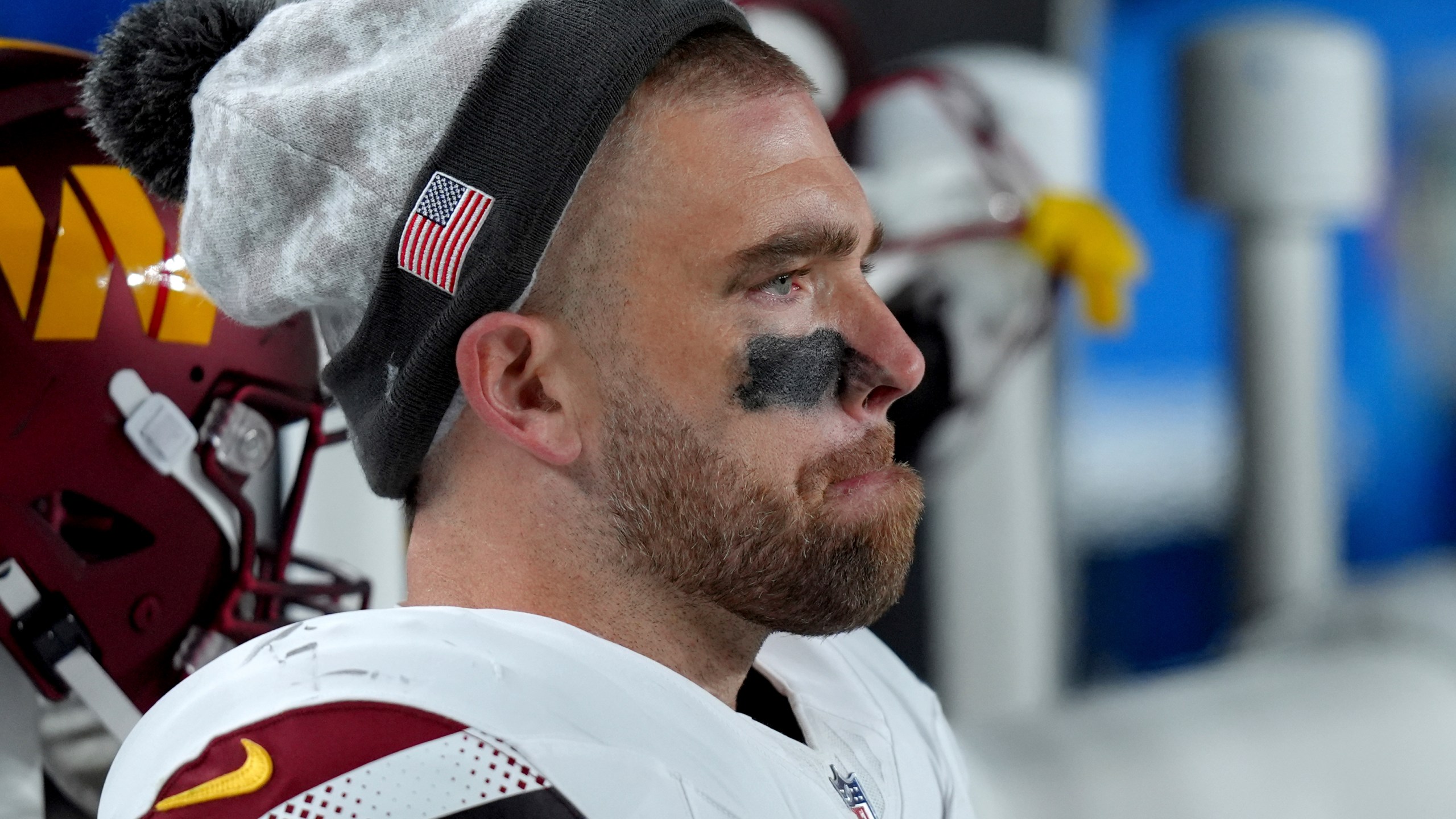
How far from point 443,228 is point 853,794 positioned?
1.17ft

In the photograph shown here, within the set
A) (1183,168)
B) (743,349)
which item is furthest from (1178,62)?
(743,349)

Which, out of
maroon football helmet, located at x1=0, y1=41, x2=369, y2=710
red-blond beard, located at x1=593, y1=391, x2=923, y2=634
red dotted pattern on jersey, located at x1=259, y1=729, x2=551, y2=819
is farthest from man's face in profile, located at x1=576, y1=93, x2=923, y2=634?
maroon football helmet, located at x1=0, y1=41, x2=369, y2=710

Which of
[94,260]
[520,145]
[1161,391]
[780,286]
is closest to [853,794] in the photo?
[780,286]

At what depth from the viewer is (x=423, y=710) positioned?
0.56 meters

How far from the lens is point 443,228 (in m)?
0.65

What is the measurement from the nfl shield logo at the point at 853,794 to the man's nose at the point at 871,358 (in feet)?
0.62

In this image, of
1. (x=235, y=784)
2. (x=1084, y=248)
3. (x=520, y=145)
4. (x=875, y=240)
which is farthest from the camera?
(x=1084, y=248)

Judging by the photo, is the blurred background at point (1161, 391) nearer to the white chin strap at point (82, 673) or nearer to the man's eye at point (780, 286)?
the white chin strap at point (82, 673)

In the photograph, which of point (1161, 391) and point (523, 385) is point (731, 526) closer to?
point (523, 385)

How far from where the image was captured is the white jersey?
21.1 inches

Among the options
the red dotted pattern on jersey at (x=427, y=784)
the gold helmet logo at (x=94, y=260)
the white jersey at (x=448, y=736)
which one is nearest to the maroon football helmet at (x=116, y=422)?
the gold helmet logo at (x=94, y=260)

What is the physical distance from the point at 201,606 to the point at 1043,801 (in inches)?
37.9

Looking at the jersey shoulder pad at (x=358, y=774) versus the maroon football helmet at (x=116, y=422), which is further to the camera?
the maroon football helmet at (x=116, y=422)

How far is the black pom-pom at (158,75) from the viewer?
72 centimetres
